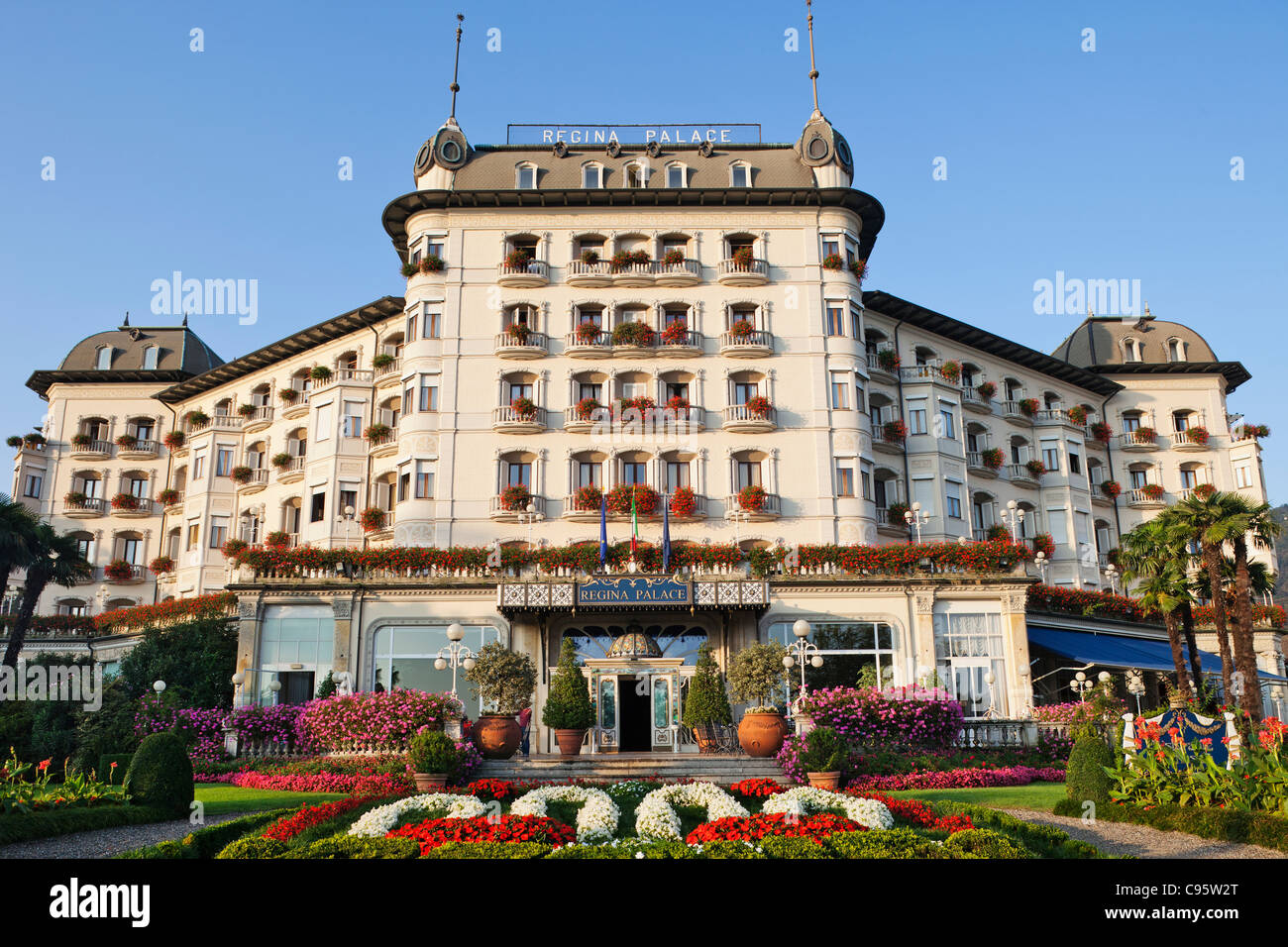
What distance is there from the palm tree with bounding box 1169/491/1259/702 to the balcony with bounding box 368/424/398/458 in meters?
30.1

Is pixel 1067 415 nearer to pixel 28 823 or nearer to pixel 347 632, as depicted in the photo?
pixel 347 632

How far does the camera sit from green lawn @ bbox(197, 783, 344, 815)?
63.8ft

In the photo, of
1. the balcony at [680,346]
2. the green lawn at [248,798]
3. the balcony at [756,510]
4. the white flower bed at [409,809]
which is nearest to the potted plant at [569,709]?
the green lawn at [248,798]

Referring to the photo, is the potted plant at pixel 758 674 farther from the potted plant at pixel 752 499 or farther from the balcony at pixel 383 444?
the balcony at pixel 383 444

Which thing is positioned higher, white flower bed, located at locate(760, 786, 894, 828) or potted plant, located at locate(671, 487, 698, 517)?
potted plant, located at locate(671, 487, 698, 517)

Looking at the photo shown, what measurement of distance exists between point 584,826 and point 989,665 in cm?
2271

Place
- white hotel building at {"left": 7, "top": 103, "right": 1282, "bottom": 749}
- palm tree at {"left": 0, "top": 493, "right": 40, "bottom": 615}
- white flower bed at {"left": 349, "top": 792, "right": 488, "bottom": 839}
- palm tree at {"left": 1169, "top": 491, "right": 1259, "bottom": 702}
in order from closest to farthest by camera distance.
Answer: white flower bed at {"left": 349, "top": 792, "right": 488, "bottom": 839}
palm tree at {"left": 1169, "top": 491, "right": 1259, "bottom": 702}
white hotel building at {"left": 7, "top": 103, "right": 1282, "bottom": 749}
palm tree at {"left": 0, "top": 493, "right": 40, "bottom": 615}

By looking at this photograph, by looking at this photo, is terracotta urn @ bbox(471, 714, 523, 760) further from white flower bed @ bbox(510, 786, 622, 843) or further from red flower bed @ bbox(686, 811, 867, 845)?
red flower bed @ bbox(686, 811, 867, 845)

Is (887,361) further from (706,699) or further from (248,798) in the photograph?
(248,798)

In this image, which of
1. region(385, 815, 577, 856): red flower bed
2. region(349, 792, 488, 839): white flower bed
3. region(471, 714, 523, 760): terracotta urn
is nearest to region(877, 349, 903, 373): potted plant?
region(471, 714, 523, 760): terracotta urn

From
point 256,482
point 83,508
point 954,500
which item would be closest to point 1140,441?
point 954,500

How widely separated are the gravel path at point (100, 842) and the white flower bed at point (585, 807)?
5601 mm

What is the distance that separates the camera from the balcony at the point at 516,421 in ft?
129

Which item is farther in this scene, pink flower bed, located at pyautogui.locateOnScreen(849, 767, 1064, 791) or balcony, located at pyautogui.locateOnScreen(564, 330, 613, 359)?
balcony, located at pyautogui.locateOnScreen(564, 330, 613, 359)
